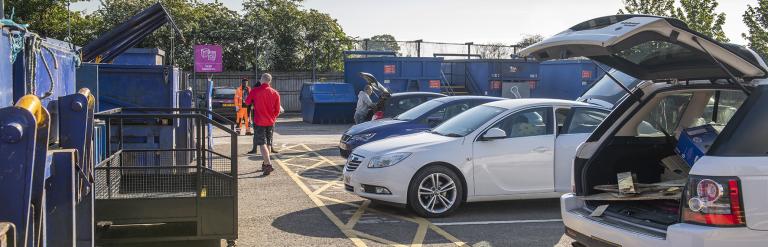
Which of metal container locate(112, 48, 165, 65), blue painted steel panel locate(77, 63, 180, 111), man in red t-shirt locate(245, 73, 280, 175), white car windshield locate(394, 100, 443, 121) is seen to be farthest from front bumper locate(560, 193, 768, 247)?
metal container locate(112, 48, 165, 65)

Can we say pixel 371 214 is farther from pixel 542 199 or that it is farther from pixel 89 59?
pixel 89 59

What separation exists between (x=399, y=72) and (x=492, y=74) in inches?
160

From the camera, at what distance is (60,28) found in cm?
2836

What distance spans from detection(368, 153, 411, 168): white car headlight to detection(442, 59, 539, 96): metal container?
19.2 metres

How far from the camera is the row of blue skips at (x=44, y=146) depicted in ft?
10.4

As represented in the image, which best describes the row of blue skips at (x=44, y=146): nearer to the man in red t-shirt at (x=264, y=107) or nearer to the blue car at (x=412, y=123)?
the man in red t-shirt at (x=264, y=107)

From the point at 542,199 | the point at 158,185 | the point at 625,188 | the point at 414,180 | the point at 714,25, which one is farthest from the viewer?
the point at 714,25

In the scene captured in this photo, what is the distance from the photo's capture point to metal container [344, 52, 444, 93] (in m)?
25.0

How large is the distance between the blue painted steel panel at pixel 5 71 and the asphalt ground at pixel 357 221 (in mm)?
3360

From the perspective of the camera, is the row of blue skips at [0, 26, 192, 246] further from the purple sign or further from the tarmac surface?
the purple sign

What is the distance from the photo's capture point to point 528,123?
8.72 metres

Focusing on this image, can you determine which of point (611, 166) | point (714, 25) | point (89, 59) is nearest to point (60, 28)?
point (89, 59)

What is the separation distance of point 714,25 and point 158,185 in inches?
892

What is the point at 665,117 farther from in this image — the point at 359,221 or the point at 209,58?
the point at 209,58
